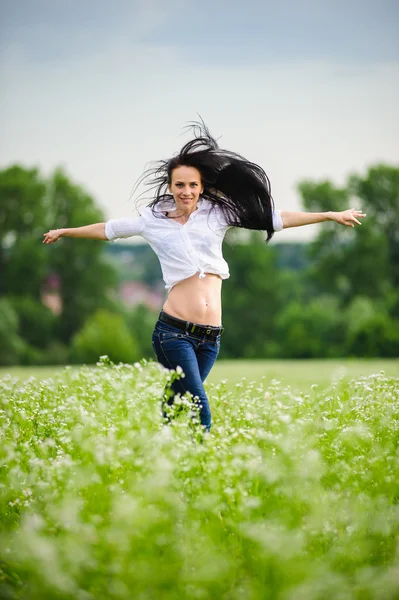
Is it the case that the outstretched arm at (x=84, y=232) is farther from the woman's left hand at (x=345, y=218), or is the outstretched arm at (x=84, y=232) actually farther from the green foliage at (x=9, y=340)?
the green foliage at (x=9, y=340)

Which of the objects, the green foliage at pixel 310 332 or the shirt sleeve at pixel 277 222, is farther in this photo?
the green foliage at pixel 310 332

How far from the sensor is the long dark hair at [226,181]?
6758 mm

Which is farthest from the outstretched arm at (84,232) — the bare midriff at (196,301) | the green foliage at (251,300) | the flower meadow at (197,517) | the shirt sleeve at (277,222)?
the green foliage at (251,300)

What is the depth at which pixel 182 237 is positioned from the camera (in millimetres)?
6367

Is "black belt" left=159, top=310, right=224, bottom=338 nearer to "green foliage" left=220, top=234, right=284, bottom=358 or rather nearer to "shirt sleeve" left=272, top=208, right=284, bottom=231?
"shirt sleeve" left=272, top=208, right=284, bottom=231

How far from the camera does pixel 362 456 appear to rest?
545cm

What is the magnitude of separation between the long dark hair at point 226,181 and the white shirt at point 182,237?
0.18 meters

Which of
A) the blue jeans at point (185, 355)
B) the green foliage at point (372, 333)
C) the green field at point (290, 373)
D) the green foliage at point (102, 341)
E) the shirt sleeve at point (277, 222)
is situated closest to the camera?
the blue jeans at point (185, 355)

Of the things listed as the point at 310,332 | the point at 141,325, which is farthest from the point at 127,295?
the point at 310,332

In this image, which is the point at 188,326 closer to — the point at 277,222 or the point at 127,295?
the point at 277,222

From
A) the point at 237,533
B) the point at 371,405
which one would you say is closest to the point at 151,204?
the point at 371,405

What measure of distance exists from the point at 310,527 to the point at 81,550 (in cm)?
150

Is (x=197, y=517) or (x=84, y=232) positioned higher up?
(x=84, y=232)

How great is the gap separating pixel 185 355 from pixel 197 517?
180 centimetres
